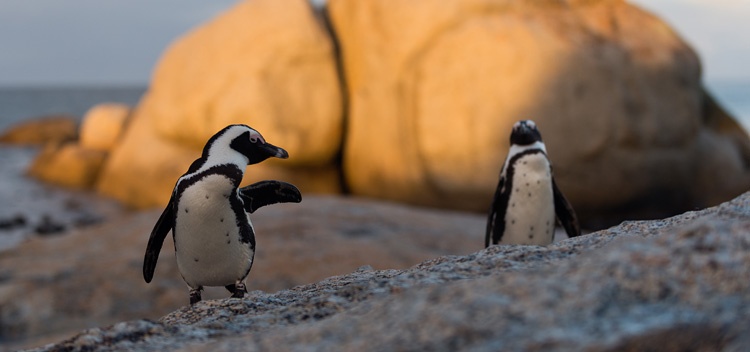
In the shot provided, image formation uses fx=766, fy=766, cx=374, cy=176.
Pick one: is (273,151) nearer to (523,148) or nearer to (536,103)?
(523,148)

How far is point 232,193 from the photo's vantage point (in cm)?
215

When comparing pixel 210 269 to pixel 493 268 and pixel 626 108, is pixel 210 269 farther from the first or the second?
pixel 626 108

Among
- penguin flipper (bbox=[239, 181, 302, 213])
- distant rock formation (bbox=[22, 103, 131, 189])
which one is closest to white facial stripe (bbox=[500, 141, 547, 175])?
penguin flipper (bbox=[239, 181, 302, 213])

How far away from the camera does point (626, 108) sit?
318 inches

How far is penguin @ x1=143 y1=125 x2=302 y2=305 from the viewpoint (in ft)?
6.97

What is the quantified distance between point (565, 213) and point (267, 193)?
5.32 feet

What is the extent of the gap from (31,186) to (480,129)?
8.12m

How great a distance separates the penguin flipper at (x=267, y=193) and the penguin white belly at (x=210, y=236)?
126mm

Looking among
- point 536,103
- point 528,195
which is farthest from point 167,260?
point 536,103

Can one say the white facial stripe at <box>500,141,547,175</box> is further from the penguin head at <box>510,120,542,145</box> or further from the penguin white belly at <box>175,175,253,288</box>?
the penguin white belly at <box>175,175,253,288</box>

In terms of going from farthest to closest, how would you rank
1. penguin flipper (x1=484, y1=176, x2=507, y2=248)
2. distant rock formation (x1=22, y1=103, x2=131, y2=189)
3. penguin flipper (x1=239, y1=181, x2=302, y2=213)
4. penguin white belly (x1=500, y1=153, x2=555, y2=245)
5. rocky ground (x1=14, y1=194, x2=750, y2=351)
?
distant rock formation (x1=22, y1=103, x2=131, y2=189), penguin flipper (x1=484, y1=176, x2=507, y2=248), penguin white belly (x1=500, y1=153, x2=555, y2=245), penguin flipper (x1=239, y1=181, x2=302, y2=213), rocky ground (x1=14, y1=194, x2=750, y2=351)

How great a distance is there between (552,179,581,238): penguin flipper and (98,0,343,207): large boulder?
5664 mm

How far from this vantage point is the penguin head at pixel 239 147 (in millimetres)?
2166

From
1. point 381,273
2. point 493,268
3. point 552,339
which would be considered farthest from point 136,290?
point 552,339
